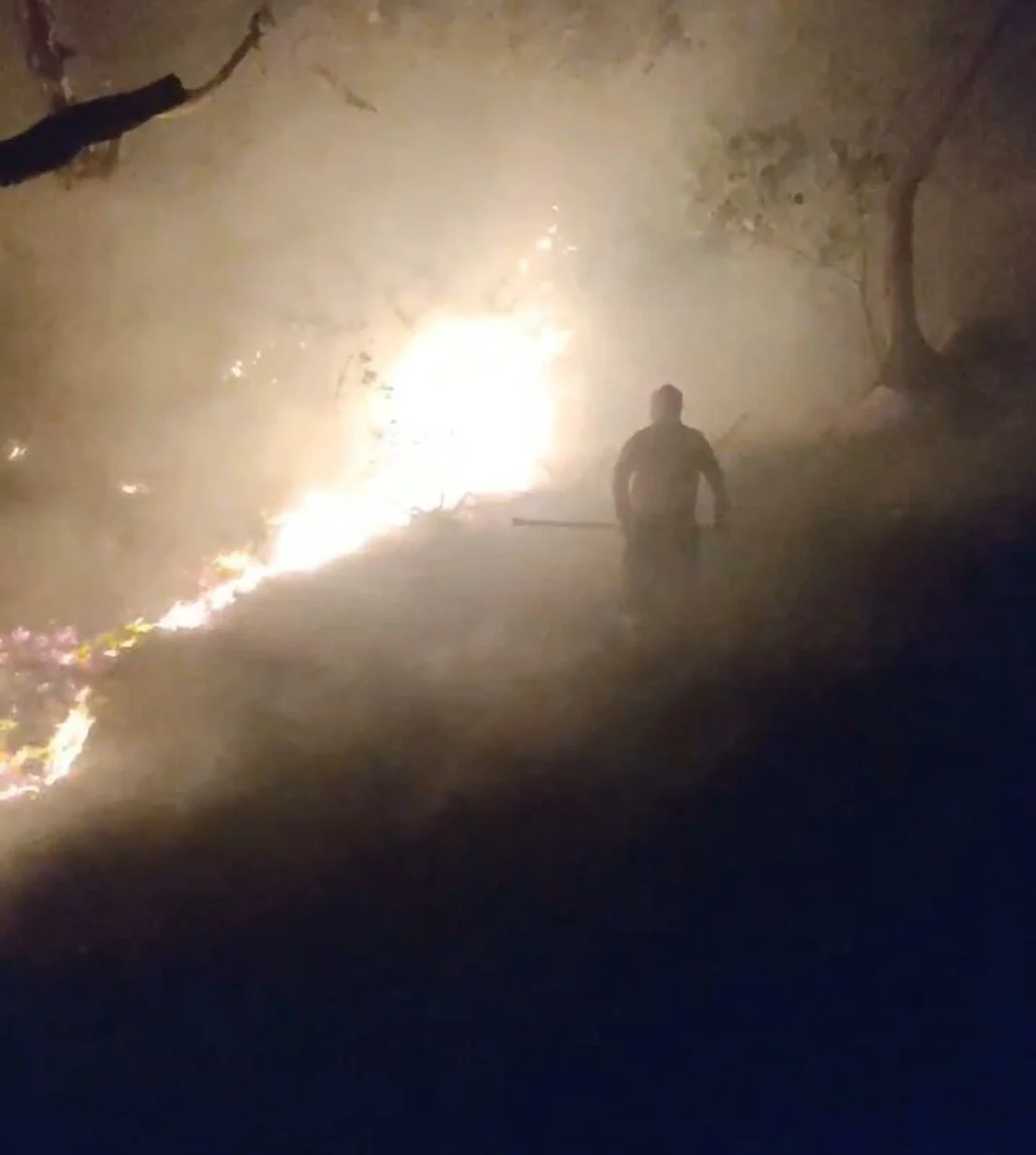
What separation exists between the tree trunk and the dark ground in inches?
182

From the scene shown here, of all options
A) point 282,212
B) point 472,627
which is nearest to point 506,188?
point 282,212

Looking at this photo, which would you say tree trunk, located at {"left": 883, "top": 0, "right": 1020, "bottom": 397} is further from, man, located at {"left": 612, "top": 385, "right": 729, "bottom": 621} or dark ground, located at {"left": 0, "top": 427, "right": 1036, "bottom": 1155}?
man, located at {"left": 612, "top": 385, "right": 729, "bottom": 621}

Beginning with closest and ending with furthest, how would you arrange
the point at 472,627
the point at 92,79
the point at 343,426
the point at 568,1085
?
the point at 568,1085 < the point at 472,627 < the point at 92,79 < the point at 343,426

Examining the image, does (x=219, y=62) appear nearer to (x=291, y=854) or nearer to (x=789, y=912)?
(x=291, y=854)

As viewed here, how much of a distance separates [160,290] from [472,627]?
585 centimetres

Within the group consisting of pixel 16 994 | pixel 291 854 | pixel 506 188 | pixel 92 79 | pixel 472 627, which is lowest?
pixel 16 994

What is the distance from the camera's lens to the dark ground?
6.41 metres

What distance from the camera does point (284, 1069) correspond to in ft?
22.0

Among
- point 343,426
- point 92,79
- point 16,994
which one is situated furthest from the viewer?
point 343,426

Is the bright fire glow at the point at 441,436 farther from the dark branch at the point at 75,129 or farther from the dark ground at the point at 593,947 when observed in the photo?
the dark branch at the point at 75,129

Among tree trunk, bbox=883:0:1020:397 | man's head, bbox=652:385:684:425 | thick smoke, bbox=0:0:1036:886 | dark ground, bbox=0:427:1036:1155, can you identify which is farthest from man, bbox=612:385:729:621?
tree trunk, bbox=883:0:1020:397

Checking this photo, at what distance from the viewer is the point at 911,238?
13.4m

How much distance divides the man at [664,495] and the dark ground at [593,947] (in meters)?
1.05

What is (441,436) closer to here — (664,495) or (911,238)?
(911,238)
